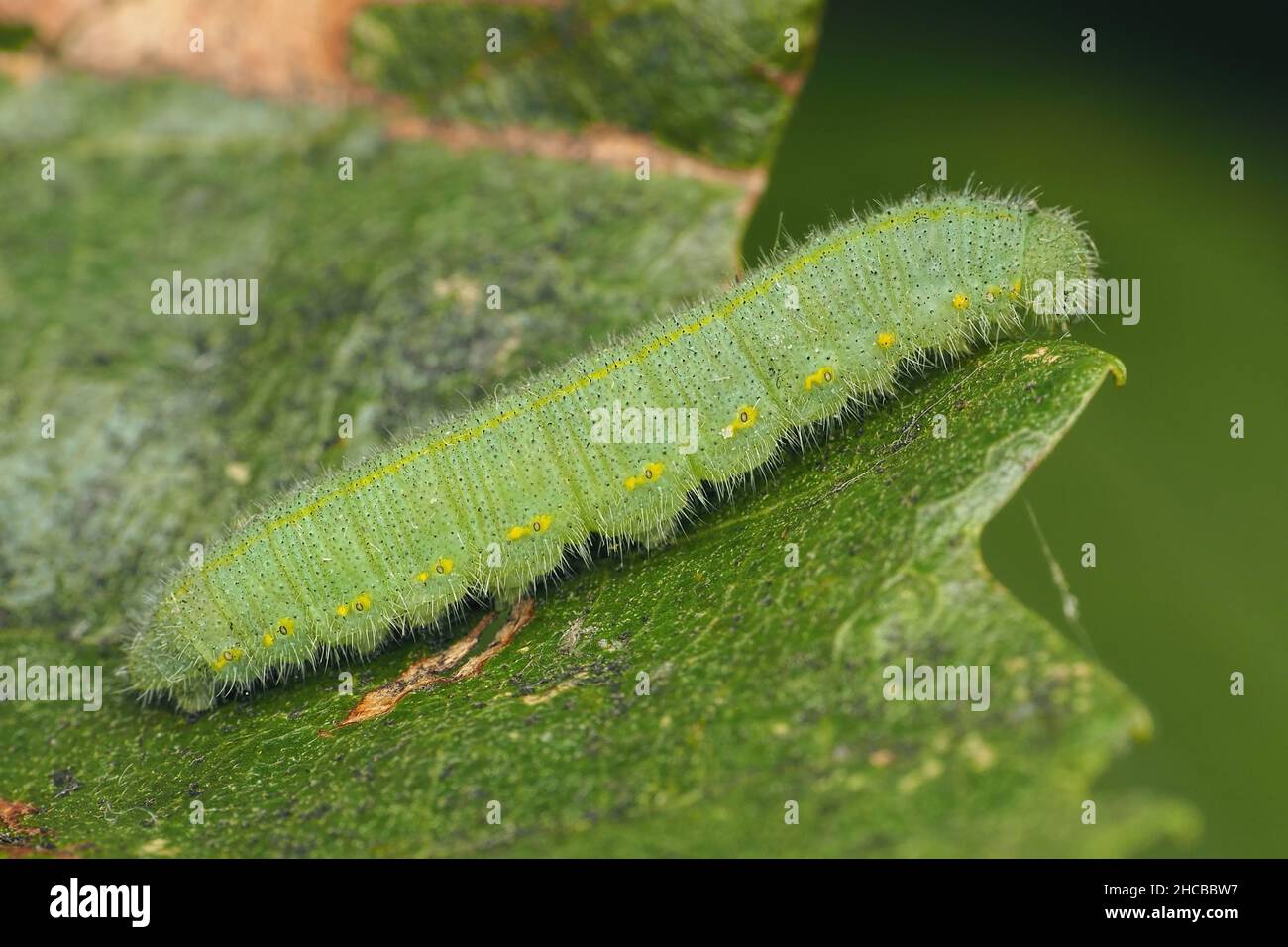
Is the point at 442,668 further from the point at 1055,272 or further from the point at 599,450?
the point at 1055,272

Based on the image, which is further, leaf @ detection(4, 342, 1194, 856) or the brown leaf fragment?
the brown leaf fragment

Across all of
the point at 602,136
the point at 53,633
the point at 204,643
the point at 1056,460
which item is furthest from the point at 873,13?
the point at 53,633

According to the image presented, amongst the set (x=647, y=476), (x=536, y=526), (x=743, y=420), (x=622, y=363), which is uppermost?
(x=622, y=363)

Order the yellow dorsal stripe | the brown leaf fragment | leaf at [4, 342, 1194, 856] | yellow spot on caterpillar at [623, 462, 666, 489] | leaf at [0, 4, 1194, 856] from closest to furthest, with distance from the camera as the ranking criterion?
leaf at [4, 342, 1194, 856] < leaf at [0, 4, 1194, 856] < the brown leaf fragment < yellow spot on caterpillar at [623, 462, 666, 489] < the yellow dorsal stripe

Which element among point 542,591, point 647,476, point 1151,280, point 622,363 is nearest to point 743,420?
point 647,476

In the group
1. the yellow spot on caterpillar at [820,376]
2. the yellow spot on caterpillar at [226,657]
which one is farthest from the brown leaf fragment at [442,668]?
the yellow spot on caterpillar at [820,376]

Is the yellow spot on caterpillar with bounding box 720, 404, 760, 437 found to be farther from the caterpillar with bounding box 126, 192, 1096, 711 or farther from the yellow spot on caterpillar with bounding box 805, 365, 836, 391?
the yellow spot on caterpillar with bounding box 805, 365, 836, 391

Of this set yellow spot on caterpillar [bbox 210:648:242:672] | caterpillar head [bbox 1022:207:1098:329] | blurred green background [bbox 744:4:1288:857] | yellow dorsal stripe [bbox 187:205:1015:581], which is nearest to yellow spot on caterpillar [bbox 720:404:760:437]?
yellow dorsal stripe [bbox 187:205:1015:581]
